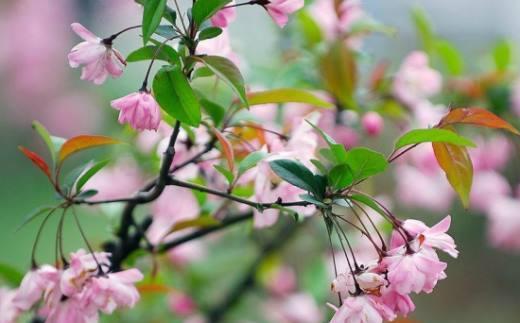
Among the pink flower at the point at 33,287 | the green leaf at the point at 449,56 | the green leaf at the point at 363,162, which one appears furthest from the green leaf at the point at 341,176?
the green leaf at the point at 449,56

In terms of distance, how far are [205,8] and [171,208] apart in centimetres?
55

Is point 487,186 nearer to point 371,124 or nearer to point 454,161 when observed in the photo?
point 371,124

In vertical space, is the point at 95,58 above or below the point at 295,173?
above

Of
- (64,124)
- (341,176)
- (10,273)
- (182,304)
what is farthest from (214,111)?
(64,124)

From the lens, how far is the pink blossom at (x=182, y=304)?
1.22m

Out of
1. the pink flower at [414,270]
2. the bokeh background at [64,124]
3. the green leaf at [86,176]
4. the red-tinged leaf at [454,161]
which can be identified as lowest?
the bokeh background at [64,124]

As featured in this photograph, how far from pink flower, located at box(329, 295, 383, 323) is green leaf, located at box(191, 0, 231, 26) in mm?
222

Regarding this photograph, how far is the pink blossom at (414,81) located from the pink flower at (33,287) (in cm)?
57

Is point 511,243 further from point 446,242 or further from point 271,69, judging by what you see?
point 446,242

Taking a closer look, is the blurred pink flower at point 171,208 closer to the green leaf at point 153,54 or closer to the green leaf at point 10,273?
the green leaf at point 10,273

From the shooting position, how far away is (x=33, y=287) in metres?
0.64

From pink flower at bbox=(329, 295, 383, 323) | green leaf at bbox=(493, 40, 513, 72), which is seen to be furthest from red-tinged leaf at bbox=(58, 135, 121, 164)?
green leaf at bbox=(493, 40, 513, 72)

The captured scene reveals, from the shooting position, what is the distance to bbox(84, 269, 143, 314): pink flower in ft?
1.96

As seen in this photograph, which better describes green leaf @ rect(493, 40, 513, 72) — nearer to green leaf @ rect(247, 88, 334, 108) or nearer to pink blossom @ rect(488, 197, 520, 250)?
pink blossom @ rect(488, 197, 520, 250)
